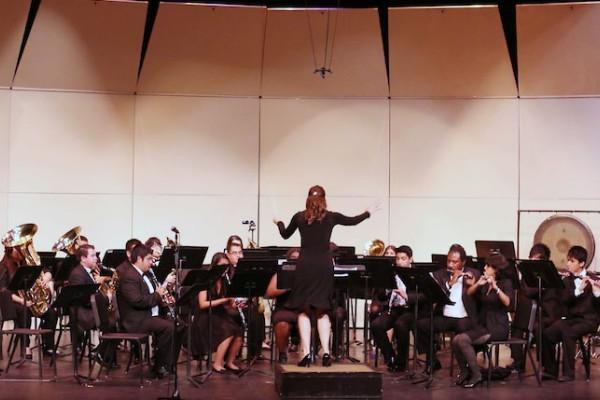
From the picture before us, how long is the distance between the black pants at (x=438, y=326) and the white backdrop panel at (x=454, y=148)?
182 inches

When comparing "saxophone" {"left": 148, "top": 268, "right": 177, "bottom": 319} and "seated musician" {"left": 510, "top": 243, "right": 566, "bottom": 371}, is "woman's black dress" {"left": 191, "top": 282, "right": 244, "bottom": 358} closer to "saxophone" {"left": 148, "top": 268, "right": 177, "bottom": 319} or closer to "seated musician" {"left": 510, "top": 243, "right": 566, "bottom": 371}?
"saxophone" {"left": 148, "top": 268, "right": 177, "bottom": 319}

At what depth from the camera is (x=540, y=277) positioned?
8172 mm

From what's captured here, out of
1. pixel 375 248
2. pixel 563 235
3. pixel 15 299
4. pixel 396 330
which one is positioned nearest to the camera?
pixel 396 330

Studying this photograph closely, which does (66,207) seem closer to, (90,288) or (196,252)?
(196,252)

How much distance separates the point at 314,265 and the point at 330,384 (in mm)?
1082

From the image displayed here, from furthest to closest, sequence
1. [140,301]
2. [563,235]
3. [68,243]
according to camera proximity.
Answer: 1. [563,235]
2. [68,243]
3. [140,301]

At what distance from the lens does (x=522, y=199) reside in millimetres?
13180

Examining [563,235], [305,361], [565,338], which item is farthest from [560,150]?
[305,361]

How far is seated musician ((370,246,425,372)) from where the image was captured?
29.3ft

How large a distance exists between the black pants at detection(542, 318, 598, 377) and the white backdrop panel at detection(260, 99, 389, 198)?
510 cm

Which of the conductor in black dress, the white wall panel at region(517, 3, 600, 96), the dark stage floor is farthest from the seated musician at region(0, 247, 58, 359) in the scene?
the white wall panel at region(517, 3, 600, 96)

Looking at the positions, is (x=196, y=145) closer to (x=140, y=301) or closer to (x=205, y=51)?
(x=205, y=51)

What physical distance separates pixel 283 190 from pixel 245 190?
0.59m

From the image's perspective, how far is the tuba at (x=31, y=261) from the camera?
9.38m
